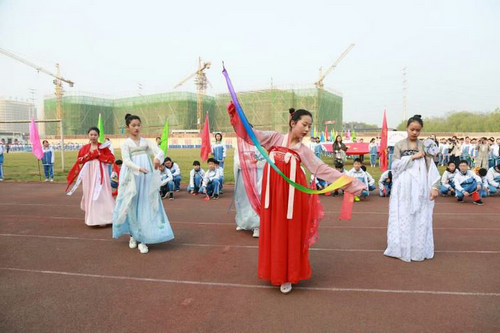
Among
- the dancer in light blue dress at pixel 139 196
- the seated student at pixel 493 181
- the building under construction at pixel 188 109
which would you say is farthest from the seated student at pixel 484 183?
the building under construction at pixel 188 109

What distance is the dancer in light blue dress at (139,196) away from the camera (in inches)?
190

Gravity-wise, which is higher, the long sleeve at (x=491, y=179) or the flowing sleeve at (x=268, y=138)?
the flowing sleeve at (x=268, y=138)

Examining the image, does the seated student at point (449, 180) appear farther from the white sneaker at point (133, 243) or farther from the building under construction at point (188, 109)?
the building under construction at point (188, 109)

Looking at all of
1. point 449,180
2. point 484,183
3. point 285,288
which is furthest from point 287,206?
point 484,183

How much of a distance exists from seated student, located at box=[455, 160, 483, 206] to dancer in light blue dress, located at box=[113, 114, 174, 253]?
7340 millimetres

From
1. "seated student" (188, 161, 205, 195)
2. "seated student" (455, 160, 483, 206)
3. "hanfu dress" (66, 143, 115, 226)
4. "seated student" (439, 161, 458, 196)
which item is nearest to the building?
"seated student" (188, 161, 205, 195)

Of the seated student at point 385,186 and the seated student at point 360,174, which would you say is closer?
the seated student at point 360,174

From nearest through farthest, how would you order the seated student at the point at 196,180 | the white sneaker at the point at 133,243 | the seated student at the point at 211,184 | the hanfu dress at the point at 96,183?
the white sneaker at the point at 133,243
the hanfu dress at the point at 96,183
the seated student at the point at 211,184
the seated student at the point at 196,180

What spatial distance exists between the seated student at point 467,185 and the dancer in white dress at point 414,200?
4926 millimetres

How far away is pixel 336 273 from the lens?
13.4 ft

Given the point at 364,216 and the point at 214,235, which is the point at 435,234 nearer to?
the point at 364,216

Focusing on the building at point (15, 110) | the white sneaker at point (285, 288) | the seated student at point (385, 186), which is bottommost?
the white sneaker at point (285, 288)

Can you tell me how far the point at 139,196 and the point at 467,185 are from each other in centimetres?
792

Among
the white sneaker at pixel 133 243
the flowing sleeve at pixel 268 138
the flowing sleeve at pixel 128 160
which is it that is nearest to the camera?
the flowing sleeve at pixel 268 138
